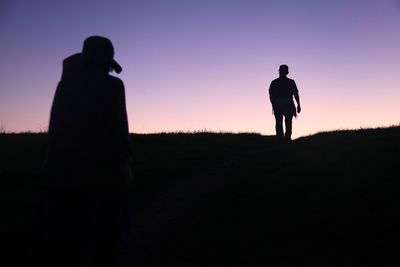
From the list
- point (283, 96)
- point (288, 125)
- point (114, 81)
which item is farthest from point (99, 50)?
point (288, 125)

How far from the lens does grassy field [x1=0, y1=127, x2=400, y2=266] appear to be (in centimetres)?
781

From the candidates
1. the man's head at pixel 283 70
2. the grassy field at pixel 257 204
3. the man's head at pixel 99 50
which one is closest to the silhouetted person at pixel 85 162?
the man's head at pixel 99 50

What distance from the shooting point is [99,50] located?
17.3 feet

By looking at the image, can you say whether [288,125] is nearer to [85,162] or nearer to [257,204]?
[257,204]

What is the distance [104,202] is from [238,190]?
21.6 ft

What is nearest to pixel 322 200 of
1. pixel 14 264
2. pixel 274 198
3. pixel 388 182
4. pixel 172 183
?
pixel 274 198

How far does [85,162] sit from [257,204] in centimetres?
576

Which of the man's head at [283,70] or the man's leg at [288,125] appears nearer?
the man's head at [283,70]

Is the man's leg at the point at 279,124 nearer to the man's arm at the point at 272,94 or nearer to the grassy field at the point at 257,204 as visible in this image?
the man's arm at the point at 272,94

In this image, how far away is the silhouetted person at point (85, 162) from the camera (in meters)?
5.00

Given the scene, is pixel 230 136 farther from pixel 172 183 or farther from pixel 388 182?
pixel 388 182

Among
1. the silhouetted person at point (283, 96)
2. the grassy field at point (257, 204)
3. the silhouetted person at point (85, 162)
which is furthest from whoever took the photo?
the silhouetted person at point (283, 96)

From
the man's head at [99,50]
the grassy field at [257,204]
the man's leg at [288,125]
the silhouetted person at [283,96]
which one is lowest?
the grassy field at [257,204]

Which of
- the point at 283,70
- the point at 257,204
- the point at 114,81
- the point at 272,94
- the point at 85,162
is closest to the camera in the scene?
the point at 85,162
